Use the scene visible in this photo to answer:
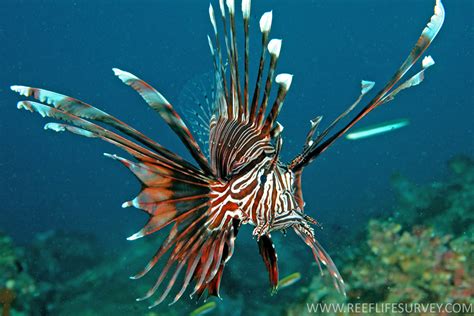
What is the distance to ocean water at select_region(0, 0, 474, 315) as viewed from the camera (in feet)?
85.3

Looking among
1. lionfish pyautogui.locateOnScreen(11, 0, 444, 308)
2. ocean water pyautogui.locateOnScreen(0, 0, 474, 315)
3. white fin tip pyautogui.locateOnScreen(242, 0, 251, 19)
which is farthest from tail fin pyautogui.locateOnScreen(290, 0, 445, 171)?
ocean water pyautogui.locateOnScreen(0, 0, 474, 315)

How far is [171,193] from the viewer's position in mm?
2387

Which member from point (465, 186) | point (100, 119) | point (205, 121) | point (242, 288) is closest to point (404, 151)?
point (465, 186)

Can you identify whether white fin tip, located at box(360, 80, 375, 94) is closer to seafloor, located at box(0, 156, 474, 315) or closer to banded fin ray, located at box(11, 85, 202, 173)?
banded fin ray, located at box(11, 85, 202, 173)

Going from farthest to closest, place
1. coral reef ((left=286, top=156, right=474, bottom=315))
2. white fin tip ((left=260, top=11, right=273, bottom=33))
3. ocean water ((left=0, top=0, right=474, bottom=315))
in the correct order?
ocean water ((left=0, top=0, right=474, bottom=315))
coral reef ((left=286, top=156, right=474, bottom=315))
white fin tip ((left=260, top=11, right=273, bottom=33))

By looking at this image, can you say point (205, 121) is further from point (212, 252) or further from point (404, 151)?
point (404, 151)

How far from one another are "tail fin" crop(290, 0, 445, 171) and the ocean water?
7450 mm

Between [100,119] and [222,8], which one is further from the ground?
[222,8]

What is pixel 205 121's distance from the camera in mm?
4145

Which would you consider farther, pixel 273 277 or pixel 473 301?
pixel 473 301

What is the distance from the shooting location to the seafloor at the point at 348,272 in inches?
197

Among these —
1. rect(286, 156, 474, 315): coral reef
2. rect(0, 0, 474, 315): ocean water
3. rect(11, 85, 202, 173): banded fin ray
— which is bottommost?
rect(286, 156, 474, 315): coral reef

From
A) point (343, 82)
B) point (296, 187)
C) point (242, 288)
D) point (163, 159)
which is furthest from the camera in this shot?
point (343, 82)

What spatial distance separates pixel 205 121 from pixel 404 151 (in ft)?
96.0
